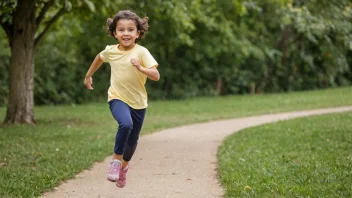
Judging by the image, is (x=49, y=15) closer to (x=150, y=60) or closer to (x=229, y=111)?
(x=229, y=111)

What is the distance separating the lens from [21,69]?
43.2ft

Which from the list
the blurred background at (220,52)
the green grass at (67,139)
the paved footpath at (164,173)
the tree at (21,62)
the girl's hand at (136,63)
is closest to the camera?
the girl's hand at (136,63)

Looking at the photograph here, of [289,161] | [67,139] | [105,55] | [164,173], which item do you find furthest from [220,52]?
[105,55]

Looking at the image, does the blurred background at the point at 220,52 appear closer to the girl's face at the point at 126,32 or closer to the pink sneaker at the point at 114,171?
the girl's face at the point at 126,32

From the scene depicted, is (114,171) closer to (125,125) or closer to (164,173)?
(125,125)

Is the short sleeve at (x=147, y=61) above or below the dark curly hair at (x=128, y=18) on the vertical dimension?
below

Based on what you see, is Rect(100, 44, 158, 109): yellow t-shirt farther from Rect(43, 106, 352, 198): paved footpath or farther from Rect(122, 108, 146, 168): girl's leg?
Rect(43, 106, 352, 198): paved footpath

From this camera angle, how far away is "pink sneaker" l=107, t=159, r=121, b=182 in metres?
5.92

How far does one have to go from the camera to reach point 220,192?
6.27 metres

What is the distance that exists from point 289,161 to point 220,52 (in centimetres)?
1877

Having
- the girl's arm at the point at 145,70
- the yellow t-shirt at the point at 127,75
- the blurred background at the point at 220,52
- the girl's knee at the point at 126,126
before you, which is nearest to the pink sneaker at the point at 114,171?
the girl's knee at the point at 126,126

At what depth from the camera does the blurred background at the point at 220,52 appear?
2308 cm

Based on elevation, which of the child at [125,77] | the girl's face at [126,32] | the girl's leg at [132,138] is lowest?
the girl's leg at [132,138]

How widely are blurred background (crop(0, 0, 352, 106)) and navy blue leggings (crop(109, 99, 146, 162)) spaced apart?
14964mm
